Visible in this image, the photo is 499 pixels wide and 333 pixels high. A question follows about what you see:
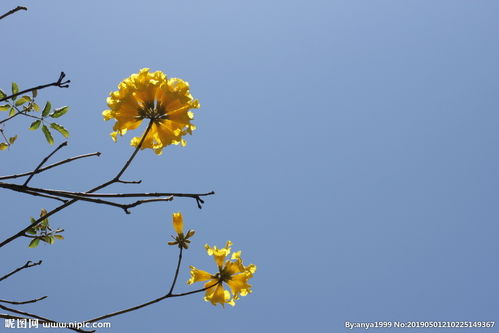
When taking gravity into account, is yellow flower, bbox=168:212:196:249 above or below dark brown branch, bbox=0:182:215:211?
above

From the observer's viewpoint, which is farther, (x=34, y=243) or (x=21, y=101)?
(x=34, y=243)

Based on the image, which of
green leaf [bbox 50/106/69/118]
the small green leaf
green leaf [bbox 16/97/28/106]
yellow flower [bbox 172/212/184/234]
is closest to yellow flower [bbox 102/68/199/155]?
green leaf [bbox 50/106/69/118]

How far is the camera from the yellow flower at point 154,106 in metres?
3.08

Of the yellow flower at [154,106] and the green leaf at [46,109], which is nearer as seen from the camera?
the yellow flower at [154,106]

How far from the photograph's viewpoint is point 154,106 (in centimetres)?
322

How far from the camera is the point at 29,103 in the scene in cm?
376

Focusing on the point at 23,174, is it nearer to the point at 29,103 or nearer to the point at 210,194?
the point at 210,194

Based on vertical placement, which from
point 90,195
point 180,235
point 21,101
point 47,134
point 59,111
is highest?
point 21,101

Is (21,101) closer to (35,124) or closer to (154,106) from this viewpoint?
(35,124)

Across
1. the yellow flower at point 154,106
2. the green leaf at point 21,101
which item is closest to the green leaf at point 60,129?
the green leaf at point 21,101

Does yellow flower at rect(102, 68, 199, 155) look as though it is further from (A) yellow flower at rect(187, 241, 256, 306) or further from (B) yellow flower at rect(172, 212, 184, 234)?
(A) yellow flower at rect(187, 241, 256, 306)

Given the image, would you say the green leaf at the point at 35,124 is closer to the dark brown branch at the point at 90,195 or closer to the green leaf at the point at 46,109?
the green leaf at the point at 46,109

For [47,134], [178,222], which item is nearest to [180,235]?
[178,222]

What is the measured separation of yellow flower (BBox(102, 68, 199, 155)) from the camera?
3078 millimetres
